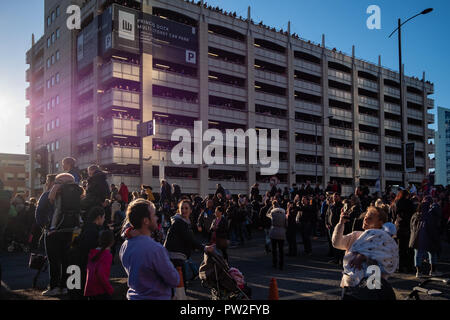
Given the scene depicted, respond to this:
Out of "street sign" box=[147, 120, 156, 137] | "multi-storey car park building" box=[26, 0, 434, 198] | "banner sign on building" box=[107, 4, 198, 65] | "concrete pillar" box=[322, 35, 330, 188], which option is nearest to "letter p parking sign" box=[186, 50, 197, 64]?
"banner sign on building" box=[107, 4, 198, 65]

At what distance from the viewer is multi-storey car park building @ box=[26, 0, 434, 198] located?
4131 centimetres

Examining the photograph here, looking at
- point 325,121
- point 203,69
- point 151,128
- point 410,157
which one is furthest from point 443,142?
point 410,157

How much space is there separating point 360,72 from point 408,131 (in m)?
14.5

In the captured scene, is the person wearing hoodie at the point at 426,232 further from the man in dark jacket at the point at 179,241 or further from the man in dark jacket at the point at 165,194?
the man in dark jacket at the point at 165,194

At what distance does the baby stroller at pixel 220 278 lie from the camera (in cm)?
591

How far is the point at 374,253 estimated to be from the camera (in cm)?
450

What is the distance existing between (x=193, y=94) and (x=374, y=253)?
1684 inches

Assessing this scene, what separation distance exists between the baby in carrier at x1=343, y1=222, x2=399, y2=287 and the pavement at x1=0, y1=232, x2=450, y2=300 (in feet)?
10.6

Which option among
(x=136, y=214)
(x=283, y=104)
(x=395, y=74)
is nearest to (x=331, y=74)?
(x=283, y=104)

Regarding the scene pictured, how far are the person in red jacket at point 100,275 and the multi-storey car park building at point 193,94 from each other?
33557 mm

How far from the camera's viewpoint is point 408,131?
232 feet

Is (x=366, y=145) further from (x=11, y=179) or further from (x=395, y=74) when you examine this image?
(x=11, y=179)

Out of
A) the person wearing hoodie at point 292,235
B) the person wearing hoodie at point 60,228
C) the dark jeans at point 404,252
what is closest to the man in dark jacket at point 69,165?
the person wearing hoodie at point 60,228

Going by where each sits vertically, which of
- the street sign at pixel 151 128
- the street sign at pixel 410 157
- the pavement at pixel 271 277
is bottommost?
the pavement at pixel 271 277
